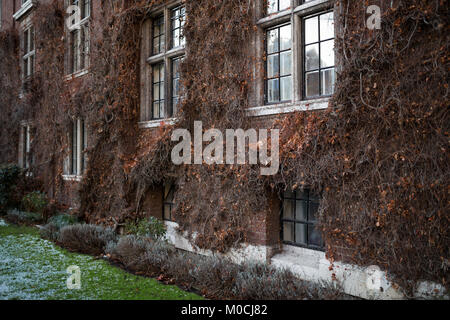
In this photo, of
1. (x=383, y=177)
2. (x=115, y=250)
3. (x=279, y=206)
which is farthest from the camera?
(x=115, y=250)

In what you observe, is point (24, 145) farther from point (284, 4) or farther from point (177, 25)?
point (284, 4)

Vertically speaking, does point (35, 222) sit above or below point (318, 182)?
below

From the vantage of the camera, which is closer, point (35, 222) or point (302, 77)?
point (302, 77)

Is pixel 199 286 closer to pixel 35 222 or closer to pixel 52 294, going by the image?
pixel 52 294

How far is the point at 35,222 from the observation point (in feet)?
36.3

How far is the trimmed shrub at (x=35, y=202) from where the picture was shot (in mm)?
11672

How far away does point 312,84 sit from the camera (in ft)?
19.5

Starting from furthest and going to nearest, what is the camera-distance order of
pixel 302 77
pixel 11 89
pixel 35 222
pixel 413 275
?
1. pixel 11 89
2. pixel 35 222
3. pixel 302 77
4. pixel 413 275

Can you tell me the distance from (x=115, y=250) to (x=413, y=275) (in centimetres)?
525

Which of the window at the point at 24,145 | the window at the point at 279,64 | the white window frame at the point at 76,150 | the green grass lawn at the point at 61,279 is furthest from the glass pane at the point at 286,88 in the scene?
the window at the point at 24,145

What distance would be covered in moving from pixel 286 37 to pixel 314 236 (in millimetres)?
3384

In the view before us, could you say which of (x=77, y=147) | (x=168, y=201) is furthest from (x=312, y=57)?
(x=77, y=147)

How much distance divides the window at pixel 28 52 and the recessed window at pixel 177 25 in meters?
7.82
